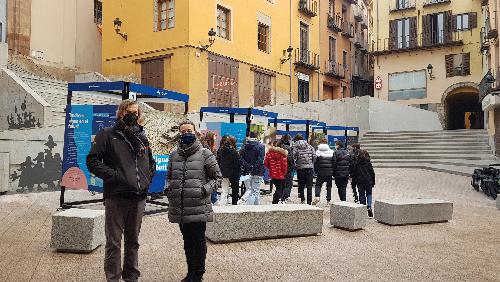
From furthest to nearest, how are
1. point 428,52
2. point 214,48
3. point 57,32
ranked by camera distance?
point 428,52 < point 57,32 < point 214,48

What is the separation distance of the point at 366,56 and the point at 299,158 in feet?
116

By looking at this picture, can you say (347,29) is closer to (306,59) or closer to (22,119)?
(306,59)

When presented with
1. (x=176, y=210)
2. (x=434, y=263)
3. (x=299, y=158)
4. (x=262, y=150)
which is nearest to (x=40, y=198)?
(x=262, y=150)

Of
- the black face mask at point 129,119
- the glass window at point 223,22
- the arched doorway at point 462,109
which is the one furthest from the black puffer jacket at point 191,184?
the arched doorway at point 462,109

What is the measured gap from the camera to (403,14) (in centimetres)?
3325

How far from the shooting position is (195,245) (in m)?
4.40

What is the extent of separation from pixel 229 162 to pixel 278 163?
1185 millimetres

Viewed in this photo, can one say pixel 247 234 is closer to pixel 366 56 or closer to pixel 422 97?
pixel 422 97

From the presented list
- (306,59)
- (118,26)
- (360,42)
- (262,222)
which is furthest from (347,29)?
(262,222)

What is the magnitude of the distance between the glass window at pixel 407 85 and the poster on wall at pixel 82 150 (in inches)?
1119

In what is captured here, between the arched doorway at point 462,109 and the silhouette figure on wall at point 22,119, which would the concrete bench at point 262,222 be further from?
the arched doorway at point 462,109

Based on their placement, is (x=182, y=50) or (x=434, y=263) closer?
(x=434, y=263)

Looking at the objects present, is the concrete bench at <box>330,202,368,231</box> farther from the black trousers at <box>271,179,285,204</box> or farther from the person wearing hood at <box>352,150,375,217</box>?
the black trousers at <box>271,179,285,204</box>

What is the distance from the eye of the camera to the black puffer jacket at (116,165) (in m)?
3.93
